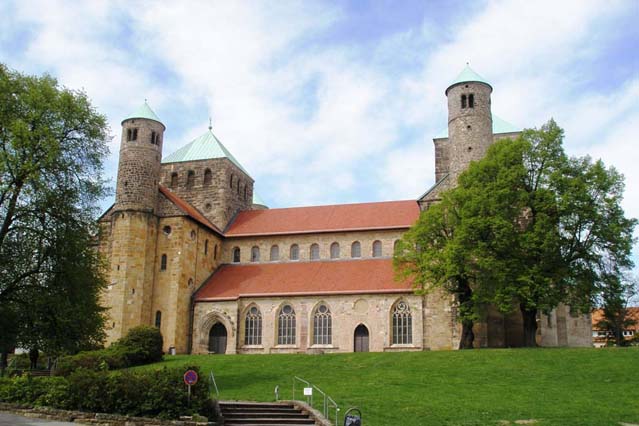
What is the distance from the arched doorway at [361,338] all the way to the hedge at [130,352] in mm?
13338

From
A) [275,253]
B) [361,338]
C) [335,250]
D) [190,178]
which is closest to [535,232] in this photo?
[361,338]

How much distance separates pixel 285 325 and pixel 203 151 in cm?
2023

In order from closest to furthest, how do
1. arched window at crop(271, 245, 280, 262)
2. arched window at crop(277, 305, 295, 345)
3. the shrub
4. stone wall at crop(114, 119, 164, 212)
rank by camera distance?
1. the shrub
2. arched window at crop(277, 305, 295, 345)
3. stone wall at crop(114, 119, 164, 212)
4. arched window at crop(271, 245, 280, 262)

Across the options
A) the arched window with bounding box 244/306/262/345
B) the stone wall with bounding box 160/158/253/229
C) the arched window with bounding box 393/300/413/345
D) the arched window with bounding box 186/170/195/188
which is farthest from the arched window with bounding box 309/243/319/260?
the arched window with bounding box 186/170/195/188

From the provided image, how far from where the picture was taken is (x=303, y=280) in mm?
50156

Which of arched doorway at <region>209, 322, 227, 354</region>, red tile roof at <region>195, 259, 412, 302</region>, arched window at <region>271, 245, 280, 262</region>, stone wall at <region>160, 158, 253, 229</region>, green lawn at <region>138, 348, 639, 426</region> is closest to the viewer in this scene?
green lawn at <region>138, 348, 639, 426</region>

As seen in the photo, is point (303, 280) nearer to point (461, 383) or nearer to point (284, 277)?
point (284, 277)

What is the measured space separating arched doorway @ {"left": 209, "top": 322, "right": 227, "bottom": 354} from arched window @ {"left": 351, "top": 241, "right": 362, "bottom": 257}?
11582mm

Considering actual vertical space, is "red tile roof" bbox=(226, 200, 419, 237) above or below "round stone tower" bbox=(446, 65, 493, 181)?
below

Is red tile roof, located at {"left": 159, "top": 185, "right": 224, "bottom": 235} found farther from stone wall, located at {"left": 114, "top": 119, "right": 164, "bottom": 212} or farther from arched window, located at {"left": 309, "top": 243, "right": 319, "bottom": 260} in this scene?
arched window, located at {"left": 309, "top": 243, "right": 319, "bottom": 260}

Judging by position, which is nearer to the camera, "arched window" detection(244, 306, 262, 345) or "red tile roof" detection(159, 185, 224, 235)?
"arched window" detection(244, 306, 262, 345)

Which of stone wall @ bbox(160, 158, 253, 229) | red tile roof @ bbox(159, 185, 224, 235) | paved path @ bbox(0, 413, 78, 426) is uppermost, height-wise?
stone wall @ bbox(160, 158, 253, 229)

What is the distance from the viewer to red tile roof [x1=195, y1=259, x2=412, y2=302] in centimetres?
4766

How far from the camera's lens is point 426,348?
4500cm
